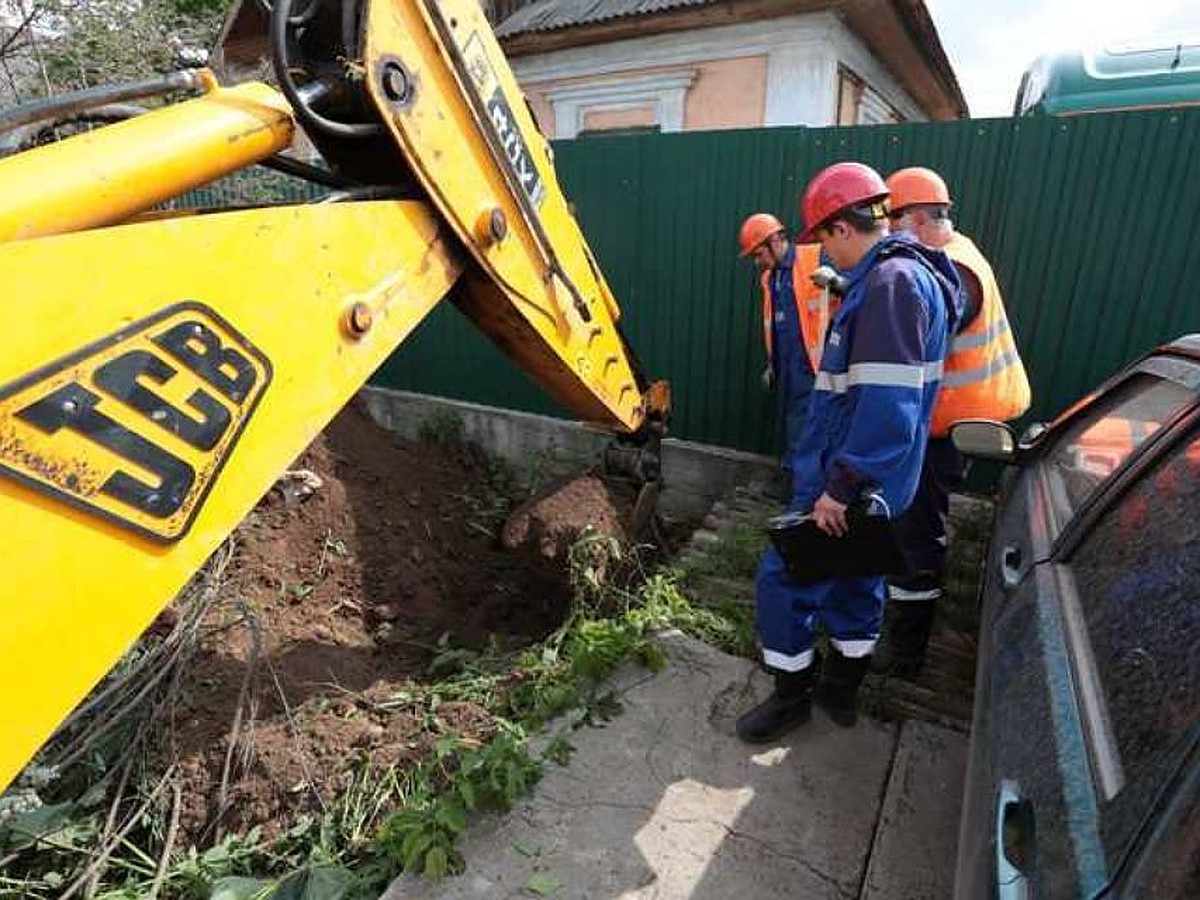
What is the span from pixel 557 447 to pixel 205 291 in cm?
429

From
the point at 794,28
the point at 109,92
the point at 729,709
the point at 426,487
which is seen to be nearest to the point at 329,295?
the point at 109,92

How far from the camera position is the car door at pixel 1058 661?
94cm

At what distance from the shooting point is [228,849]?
87.2 inches

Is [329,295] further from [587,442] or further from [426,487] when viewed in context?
[587,442]

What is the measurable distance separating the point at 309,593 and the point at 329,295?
260cm

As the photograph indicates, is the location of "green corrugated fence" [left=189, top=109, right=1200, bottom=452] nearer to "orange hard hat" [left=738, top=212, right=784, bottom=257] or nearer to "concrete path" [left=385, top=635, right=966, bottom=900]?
"orange hard hat" [left=738, top=212, right=784, bottom=257]

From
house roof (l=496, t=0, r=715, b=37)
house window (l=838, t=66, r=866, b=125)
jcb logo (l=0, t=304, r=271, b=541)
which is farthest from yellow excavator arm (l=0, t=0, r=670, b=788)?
house window (l=838, t=66, r=866, b=125)

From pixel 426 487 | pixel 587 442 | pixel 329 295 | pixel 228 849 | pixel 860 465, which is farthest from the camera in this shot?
pixel 587 442

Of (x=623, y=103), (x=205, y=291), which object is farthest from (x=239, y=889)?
(x=623, y=103)

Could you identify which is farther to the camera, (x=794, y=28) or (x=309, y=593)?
(x=794, y=28)

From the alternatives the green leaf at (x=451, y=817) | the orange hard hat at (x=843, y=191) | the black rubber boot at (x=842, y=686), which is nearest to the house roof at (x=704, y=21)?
the orange hard hat at (x=843, y=191)

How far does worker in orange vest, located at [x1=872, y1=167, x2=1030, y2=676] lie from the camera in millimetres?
2738

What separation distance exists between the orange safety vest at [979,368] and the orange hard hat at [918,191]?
1.25 ft

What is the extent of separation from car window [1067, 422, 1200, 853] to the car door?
10 millimetres
